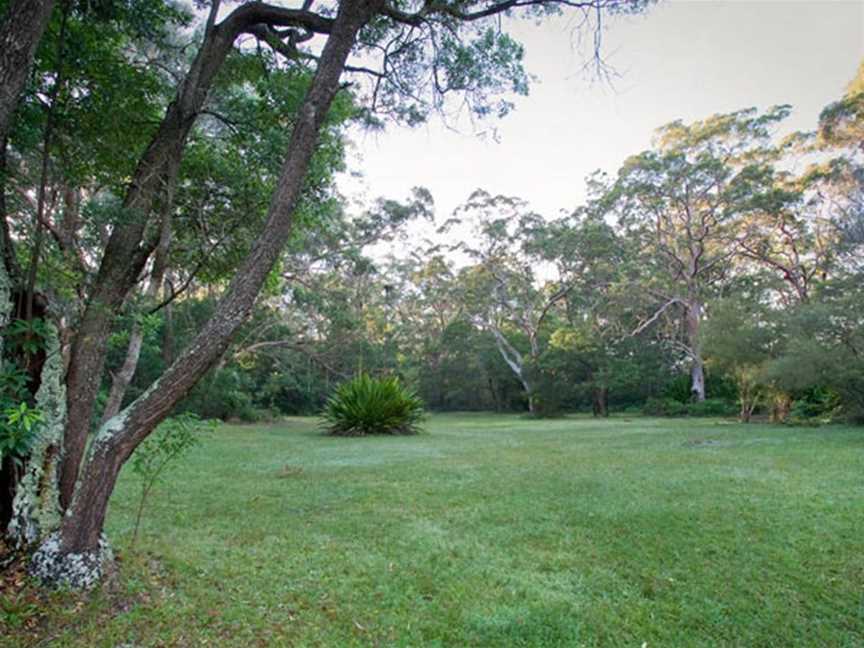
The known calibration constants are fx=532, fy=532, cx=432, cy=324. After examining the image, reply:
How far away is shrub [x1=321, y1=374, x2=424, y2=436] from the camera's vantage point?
12266 millimetres

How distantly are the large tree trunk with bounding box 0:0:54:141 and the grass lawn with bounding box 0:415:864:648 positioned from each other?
2.35 metres

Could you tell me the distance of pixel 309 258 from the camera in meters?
18.7

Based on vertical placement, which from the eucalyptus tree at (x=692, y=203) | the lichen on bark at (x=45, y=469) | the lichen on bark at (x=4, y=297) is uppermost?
the eucalyptus tree at (x=692, y=203)

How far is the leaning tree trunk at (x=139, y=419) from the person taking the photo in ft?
8.52

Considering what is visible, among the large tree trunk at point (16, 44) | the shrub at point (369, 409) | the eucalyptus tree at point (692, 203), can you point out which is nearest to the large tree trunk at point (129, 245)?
the large tree trunk at point (16, 44)

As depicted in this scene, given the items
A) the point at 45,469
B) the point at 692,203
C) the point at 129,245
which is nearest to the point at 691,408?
the point at 692,203

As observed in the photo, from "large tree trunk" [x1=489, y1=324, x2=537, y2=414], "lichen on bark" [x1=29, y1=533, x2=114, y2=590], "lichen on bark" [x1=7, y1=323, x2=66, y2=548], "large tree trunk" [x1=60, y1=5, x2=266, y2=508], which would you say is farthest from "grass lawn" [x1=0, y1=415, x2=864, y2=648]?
"large tree trunk" [x1=489, y1=324, x2=537, y2=414]

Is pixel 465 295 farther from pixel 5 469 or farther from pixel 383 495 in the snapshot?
pixel 5 469

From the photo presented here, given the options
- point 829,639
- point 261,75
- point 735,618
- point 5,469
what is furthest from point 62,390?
point 829,639

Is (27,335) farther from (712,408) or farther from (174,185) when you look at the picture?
(712,408)

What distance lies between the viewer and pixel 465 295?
25.5 meters

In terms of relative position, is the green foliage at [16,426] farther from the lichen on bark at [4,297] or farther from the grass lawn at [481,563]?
the grass lawn at [481,563]

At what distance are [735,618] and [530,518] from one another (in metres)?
1.91

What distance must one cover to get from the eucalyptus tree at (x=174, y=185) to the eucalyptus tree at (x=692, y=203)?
55.8ft
